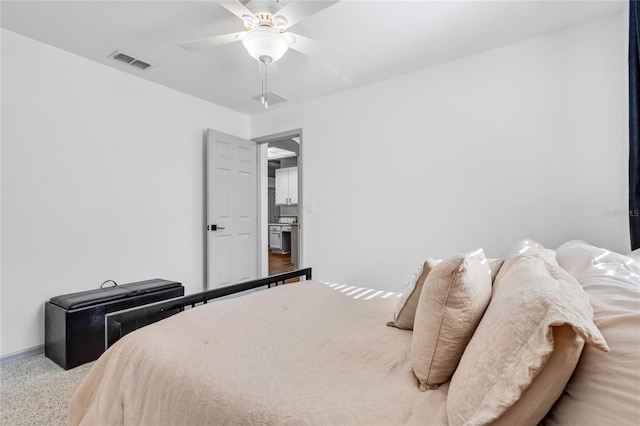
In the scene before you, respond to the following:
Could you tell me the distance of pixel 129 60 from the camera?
9.73ft

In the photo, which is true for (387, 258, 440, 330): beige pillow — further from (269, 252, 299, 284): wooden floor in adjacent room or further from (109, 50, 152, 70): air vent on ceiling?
(269, 252, 299, 284): wooden floor in adjacent room

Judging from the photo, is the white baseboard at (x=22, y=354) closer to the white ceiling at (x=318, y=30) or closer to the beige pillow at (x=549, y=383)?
the white ceiling at (x=318, y=30)

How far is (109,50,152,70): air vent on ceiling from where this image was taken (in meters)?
2.85

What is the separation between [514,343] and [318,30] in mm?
2514

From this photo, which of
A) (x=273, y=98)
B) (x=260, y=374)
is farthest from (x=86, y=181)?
(x=260, y=374)

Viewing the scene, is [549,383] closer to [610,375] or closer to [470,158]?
[610,375]

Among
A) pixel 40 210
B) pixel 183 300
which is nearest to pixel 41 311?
pixel 40 210

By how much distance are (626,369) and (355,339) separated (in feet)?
3.09

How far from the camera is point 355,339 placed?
138cm

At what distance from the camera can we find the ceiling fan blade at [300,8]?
1728 millimetres

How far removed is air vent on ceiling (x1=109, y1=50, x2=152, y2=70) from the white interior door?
101cm

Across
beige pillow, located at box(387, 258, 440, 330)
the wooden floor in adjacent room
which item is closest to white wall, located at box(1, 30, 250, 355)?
the wooden floor in adjacent room

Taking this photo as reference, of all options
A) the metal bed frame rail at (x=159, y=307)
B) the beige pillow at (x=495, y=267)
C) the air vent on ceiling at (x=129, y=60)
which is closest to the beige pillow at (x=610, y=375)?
the beige pillow at (x=495, y=267)

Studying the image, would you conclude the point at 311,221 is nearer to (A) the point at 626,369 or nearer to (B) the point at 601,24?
(B) the point at 601,24
